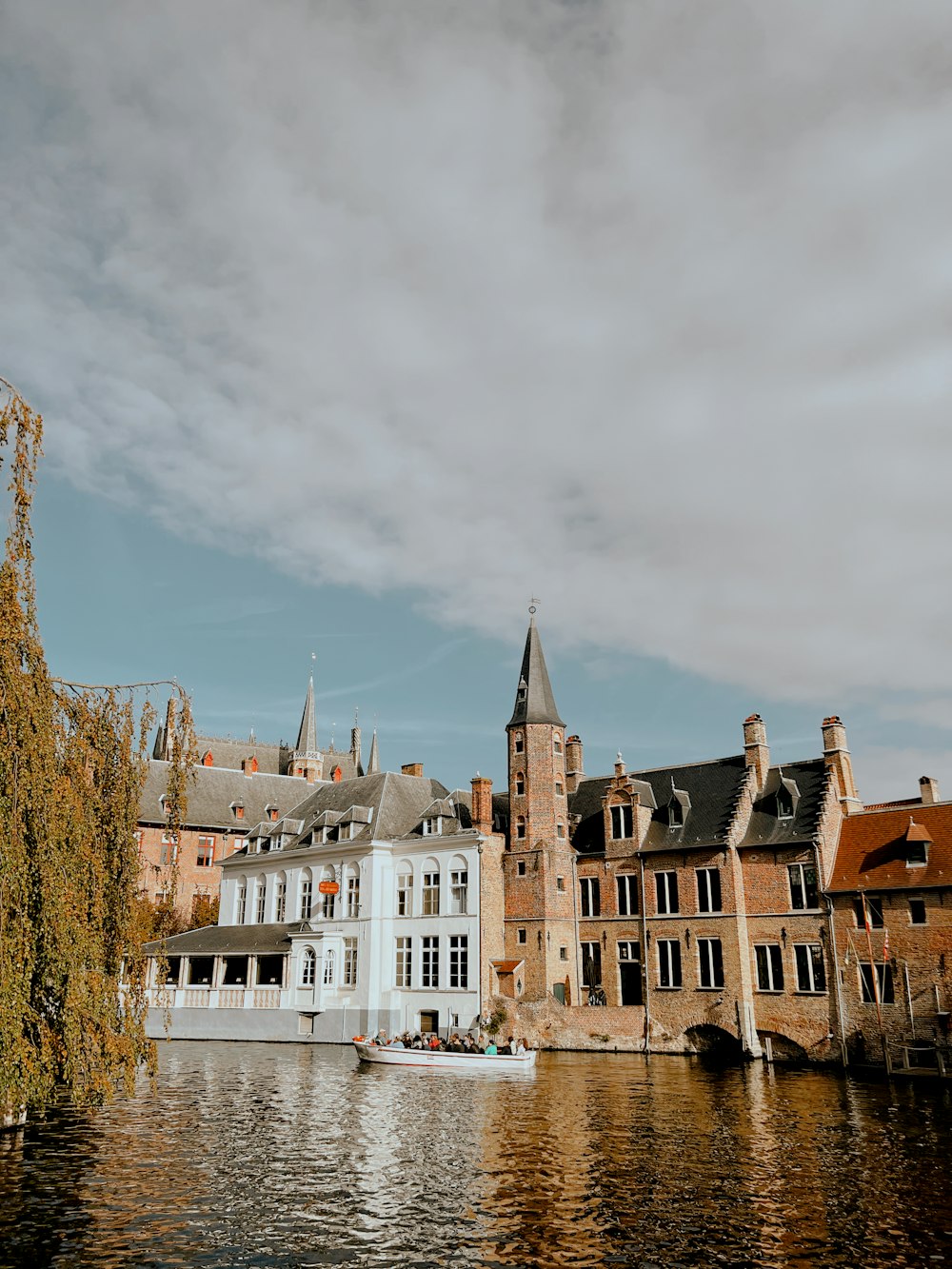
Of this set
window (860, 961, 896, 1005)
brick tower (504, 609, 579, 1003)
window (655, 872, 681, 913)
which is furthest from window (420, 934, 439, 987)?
window (860, 961, 896, 1005)

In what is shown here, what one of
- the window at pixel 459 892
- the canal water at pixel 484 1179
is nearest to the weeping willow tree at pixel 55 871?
the canal water at pixel 484 1179

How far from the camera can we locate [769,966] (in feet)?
137

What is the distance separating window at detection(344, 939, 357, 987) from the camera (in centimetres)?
5056

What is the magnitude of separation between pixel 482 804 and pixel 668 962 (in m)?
11.4

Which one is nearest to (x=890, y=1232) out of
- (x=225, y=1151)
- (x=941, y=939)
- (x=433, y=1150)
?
(x=433, y=1150)

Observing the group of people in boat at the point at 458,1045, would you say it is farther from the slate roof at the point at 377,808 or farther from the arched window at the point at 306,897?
the arched window at the point at 306,897

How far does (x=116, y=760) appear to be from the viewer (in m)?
17.2

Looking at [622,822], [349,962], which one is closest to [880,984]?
[622,822]

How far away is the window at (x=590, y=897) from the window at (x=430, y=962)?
A: 7348 millimetres

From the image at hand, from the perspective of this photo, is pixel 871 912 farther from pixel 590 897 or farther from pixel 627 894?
pixel 590 897

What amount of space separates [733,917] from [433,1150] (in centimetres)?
2372

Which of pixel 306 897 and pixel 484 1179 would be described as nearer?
pixel 484 1179

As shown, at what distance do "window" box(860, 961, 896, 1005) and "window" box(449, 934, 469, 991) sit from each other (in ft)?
58.2

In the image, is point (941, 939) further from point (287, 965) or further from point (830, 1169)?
point (287, 965)
